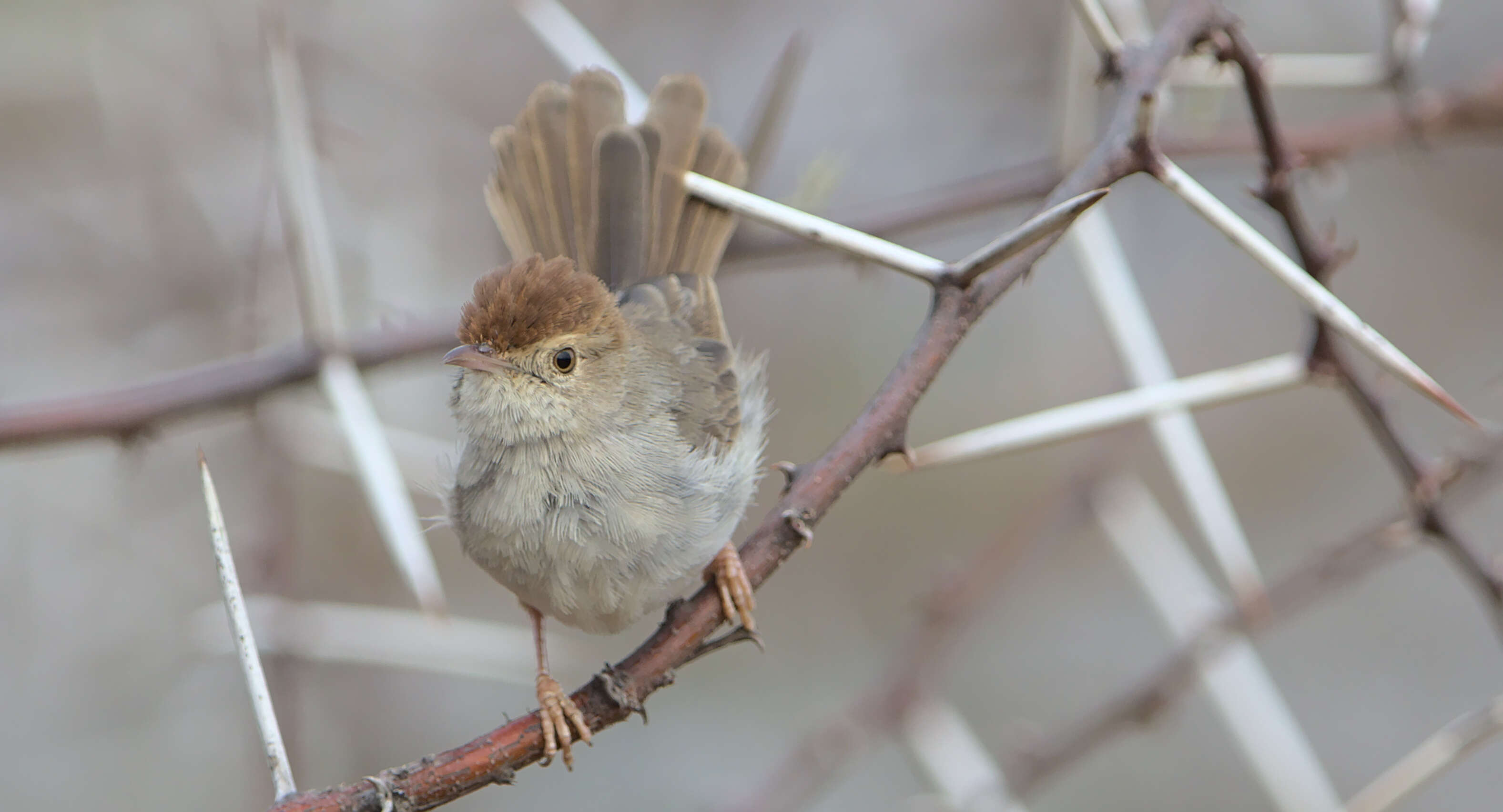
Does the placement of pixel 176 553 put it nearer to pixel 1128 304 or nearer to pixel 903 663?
pixel 903 663

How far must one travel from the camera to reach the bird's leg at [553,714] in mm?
2227

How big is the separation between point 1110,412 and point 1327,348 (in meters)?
0.46

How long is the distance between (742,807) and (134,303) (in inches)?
137

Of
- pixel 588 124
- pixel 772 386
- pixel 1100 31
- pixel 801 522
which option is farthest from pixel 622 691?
pixel 772 386

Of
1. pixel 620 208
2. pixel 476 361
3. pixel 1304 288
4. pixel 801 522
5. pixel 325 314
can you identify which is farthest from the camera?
pixel 620 208

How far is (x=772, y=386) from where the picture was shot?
6660mm

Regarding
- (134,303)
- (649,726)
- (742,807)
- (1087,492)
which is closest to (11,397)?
(134,303)

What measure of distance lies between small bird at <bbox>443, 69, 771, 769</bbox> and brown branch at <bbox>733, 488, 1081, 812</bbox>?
65 centimetres

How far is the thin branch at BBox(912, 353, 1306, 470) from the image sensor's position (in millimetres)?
2172

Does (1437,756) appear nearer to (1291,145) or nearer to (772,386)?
(1291,145)

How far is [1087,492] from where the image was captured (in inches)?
132

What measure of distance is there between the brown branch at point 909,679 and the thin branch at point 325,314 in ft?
4.01

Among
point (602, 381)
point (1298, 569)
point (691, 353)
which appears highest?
point (691, 353)

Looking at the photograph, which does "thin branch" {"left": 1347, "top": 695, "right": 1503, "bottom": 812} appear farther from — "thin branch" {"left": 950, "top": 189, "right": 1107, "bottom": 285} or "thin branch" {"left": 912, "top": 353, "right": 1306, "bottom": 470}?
"thin branch" {"left": 950, "top": 189, "right": 1107, "bottom": 285}
